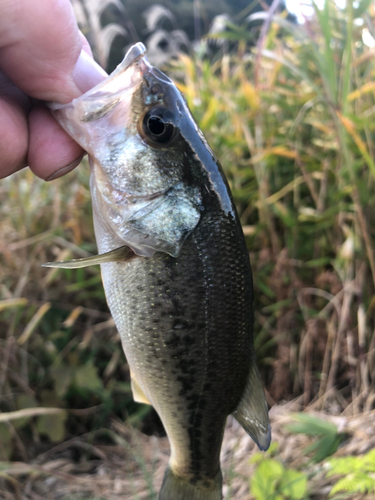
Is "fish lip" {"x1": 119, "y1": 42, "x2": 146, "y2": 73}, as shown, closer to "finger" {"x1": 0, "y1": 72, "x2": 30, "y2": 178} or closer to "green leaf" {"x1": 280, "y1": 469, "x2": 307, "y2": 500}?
"finger" {"x1": 0, "y1": 72, "x2": 30, "y2": 178}

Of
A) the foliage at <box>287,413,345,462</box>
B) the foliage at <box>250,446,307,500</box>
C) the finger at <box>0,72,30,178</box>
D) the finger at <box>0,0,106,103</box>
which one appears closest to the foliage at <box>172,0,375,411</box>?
the foliage at <box>287,413,345,462</box>

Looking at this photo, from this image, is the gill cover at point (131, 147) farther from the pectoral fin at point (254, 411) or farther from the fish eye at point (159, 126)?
the pectoral fin at point (254, 411)

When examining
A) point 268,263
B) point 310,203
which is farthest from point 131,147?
point 310,203

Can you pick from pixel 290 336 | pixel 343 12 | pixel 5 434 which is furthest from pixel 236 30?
pixel 5 434

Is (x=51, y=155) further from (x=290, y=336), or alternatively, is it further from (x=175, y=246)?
(x=290, y=336)

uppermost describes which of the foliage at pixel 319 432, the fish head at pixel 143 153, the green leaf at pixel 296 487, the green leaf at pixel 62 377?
the fish head at pixel 143 153

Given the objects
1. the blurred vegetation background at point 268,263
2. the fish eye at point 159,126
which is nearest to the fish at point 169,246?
the fish eye at point 159,126

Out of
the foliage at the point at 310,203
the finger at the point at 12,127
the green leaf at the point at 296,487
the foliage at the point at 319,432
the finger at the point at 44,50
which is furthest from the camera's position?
the foliage at the point at 310,203
